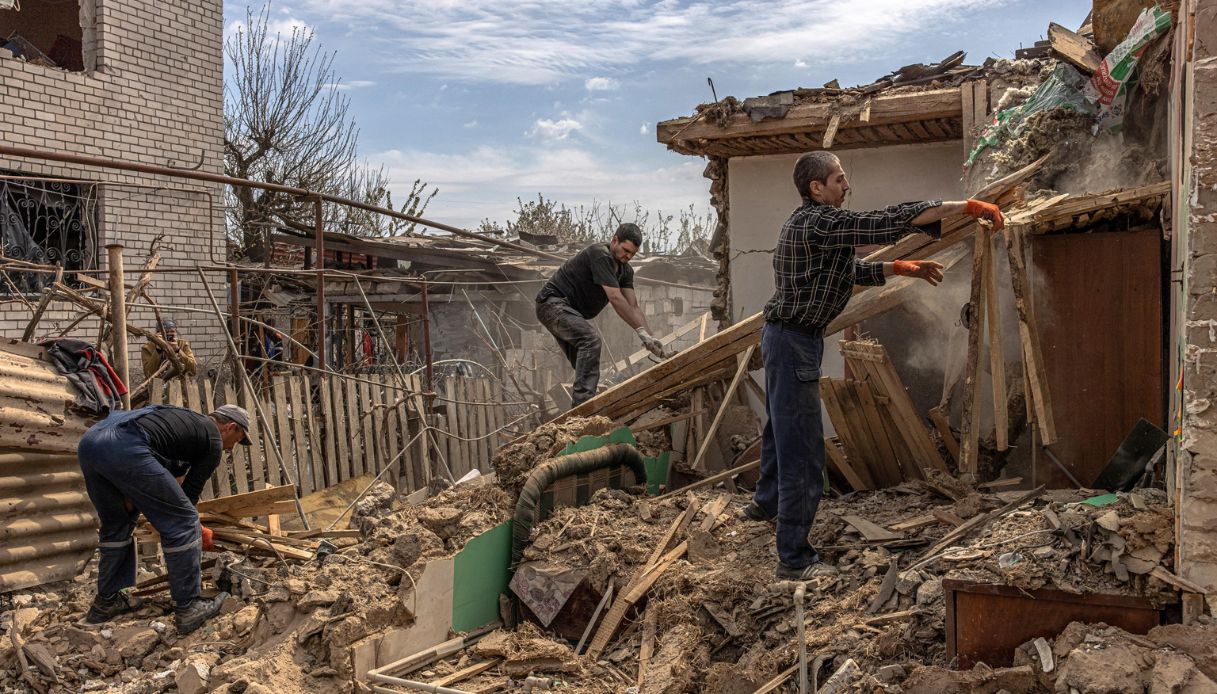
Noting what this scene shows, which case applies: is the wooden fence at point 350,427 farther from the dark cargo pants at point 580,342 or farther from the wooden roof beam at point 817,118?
the wooden roof beam at point 817,118

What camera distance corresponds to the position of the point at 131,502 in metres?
5.37

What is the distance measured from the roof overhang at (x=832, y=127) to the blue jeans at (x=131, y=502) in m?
5.19

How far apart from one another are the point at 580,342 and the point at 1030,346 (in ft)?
10.9

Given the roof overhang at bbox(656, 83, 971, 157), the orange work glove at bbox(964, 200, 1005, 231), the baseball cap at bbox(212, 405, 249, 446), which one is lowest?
the baseball cap at bbox(212, 405, 249, 446)

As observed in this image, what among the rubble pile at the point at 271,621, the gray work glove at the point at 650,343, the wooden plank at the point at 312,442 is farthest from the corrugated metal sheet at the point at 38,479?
the gray work glove at the point at 650,343

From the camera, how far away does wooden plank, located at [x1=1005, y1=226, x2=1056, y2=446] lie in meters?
4.82

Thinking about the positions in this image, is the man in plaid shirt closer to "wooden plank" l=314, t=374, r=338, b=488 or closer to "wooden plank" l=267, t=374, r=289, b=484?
"wooden plank" l=267, t=374, r=289, b=484

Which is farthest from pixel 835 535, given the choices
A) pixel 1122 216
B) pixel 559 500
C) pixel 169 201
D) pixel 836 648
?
pixel 169 201

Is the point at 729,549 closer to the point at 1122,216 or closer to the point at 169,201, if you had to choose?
the point at 1122,216

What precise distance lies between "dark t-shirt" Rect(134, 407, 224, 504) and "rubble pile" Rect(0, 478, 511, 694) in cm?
59

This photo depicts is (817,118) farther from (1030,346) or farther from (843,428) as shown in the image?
(1030,346)

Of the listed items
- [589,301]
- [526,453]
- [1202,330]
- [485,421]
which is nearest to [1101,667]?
[1202,330]

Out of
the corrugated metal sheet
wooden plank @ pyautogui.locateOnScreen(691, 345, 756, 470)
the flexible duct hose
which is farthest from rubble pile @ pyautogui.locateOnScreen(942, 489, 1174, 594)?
the corrugated metal sheet

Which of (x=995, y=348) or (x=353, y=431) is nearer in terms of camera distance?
(x=995, y=348)
